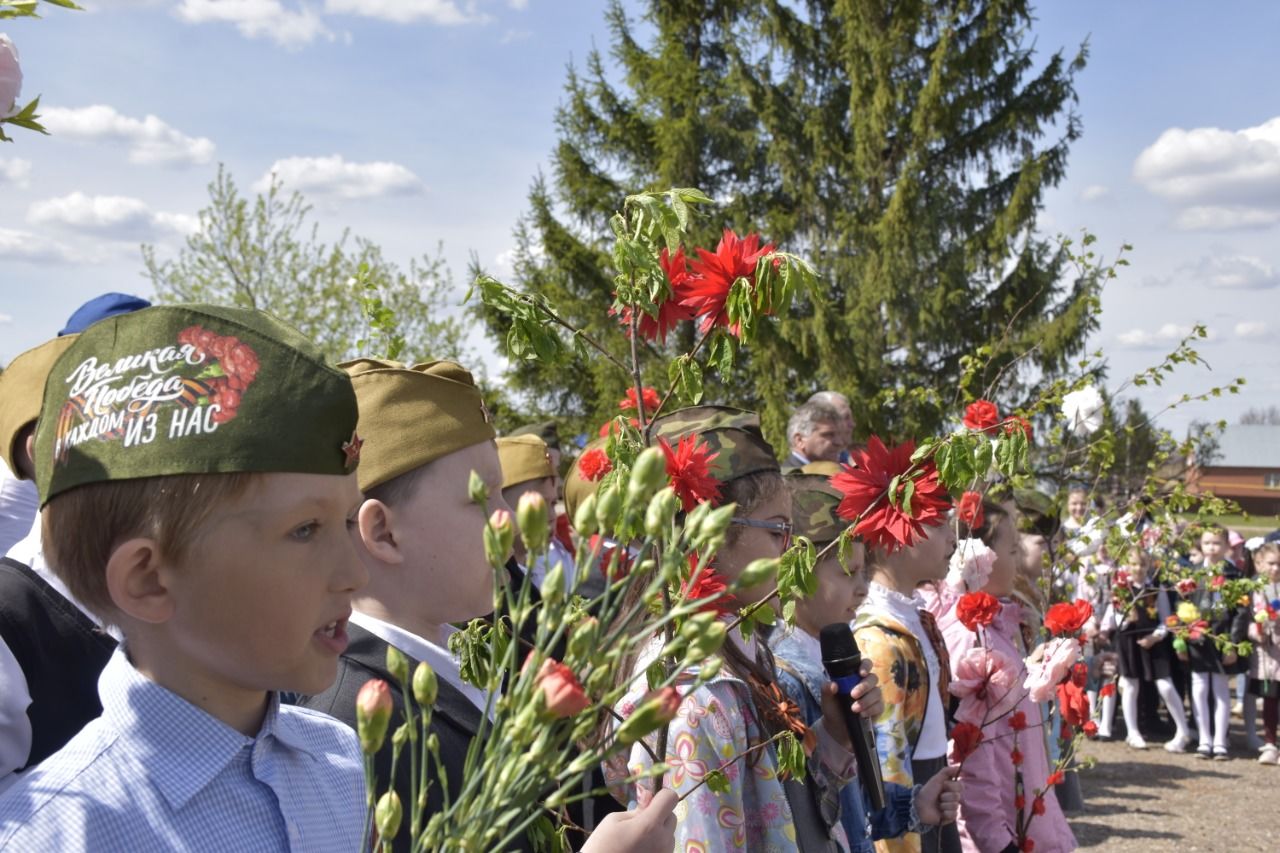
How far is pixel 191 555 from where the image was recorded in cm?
134

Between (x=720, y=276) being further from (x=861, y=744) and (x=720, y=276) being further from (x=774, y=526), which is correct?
(x=861, y=744)

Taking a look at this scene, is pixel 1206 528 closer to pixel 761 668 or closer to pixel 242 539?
pixel 761 668

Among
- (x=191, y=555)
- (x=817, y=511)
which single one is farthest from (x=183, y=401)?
(x=817, y=511)

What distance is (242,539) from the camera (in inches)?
53.1

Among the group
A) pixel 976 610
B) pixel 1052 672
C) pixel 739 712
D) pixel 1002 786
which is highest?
pixel 739 712

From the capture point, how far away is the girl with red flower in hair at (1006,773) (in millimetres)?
4547

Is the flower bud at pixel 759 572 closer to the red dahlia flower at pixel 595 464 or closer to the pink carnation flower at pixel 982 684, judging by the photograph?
the red dahlia flower at pixel 595 464

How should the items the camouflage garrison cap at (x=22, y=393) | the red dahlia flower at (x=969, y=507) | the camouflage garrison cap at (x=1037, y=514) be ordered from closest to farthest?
the camouflage garrison cap at (x=22, y=393), the red dahlia flower at (x=969, y=507), the camouflage garrison cap at (x=1037, y=514)

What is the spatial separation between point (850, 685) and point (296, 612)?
2.05 metres

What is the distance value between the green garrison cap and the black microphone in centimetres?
205

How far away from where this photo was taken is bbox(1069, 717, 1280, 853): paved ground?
27.8 ft

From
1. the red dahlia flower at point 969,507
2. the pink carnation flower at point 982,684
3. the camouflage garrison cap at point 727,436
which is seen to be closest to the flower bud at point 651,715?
the camouflage garrison cap at point 727,436

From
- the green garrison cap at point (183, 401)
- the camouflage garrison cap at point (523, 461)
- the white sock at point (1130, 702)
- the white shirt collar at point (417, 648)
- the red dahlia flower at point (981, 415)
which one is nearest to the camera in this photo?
the green garrison cap at point (183, 401)

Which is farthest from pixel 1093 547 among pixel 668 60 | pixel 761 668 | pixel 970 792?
pixel 668 60
